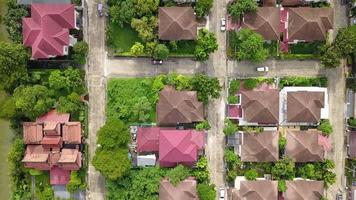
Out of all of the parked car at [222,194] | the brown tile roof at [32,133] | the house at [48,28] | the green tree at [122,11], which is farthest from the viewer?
the parked car at [222,194]

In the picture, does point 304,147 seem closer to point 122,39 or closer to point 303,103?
point 303,103

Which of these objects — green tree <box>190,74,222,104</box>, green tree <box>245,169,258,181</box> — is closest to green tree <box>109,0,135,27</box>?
green tree <box>190,74,222,104</box>

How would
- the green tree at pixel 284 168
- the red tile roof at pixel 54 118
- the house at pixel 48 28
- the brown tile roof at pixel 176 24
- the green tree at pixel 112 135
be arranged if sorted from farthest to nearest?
the green tree at pixel 284 168
the red tile roof at pixel 54 118
the brown tile roof at pixel 176 24
the green tree at pixel 112 135
the house at pixel 48 28

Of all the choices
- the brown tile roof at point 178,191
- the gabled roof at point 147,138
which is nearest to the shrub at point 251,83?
the gabled roof at point 147,138

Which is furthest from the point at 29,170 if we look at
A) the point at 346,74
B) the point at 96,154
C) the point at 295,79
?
the point at 346,74

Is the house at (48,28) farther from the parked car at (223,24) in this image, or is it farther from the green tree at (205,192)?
the green tree at (205,192)

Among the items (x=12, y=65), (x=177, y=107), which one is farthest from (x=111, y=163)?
(x=12, y=65)
